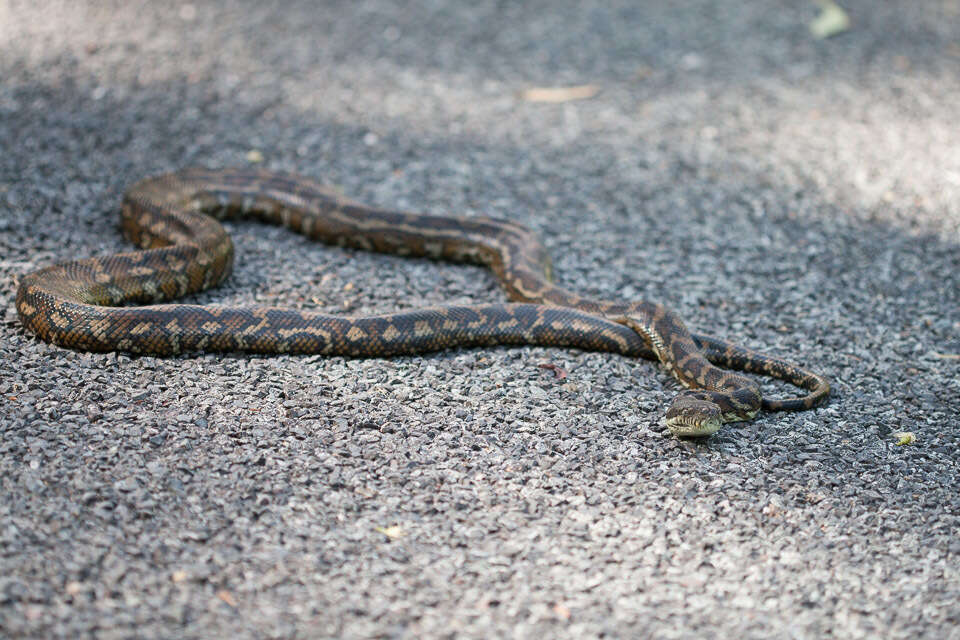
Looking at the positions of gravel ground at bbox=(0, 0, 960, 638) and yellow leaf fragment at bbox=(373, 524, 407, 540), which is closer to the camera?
gravel ground at bbox=(0, 0, 960, 638)

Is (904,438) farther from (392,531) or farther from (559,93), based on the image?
(559,93)

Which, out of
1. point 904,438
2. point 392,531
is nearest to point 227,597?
point 392,531

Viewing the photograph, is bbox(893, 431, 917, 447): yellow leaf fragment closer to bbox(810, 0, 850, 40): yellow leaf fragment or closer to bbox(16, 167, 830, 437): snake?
bbox(16, 167, 830, 437): snake

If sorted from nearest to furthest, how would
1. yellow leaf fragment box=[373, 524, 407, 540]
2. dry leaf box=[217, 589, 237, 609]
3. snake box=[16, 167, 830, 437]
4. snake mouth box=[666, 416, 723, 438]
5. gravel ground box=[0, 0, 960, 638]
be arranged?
dry leaf box=[217, 589, 237, 609]
gravel ground box=[0, 0, 960, 638]
yellow leaf fragment box=[373, 524, 407, 540]
snake mouth box=[666, 416, 723, 438]
snake box=[16, 167, 830, 437]

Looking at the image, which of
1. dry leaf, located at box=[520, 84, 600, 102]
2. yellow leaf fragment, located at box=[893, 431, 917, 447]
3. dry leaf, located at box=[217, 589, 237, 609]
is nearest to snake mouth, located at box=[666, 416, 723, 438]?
yellow leaf fragment, located at box=[893, 431, 917, 447]

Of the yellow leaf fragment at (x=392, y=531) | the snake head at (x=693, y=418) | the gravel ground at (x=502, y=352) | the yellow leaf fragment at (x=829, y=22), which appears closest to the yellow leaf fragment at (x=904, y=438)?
the gravel ground at (x=502, y=352)

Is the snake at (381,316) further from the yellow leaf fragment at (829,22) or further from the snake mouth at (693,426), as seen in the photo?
the yellow leaf fragment at (829,22)
